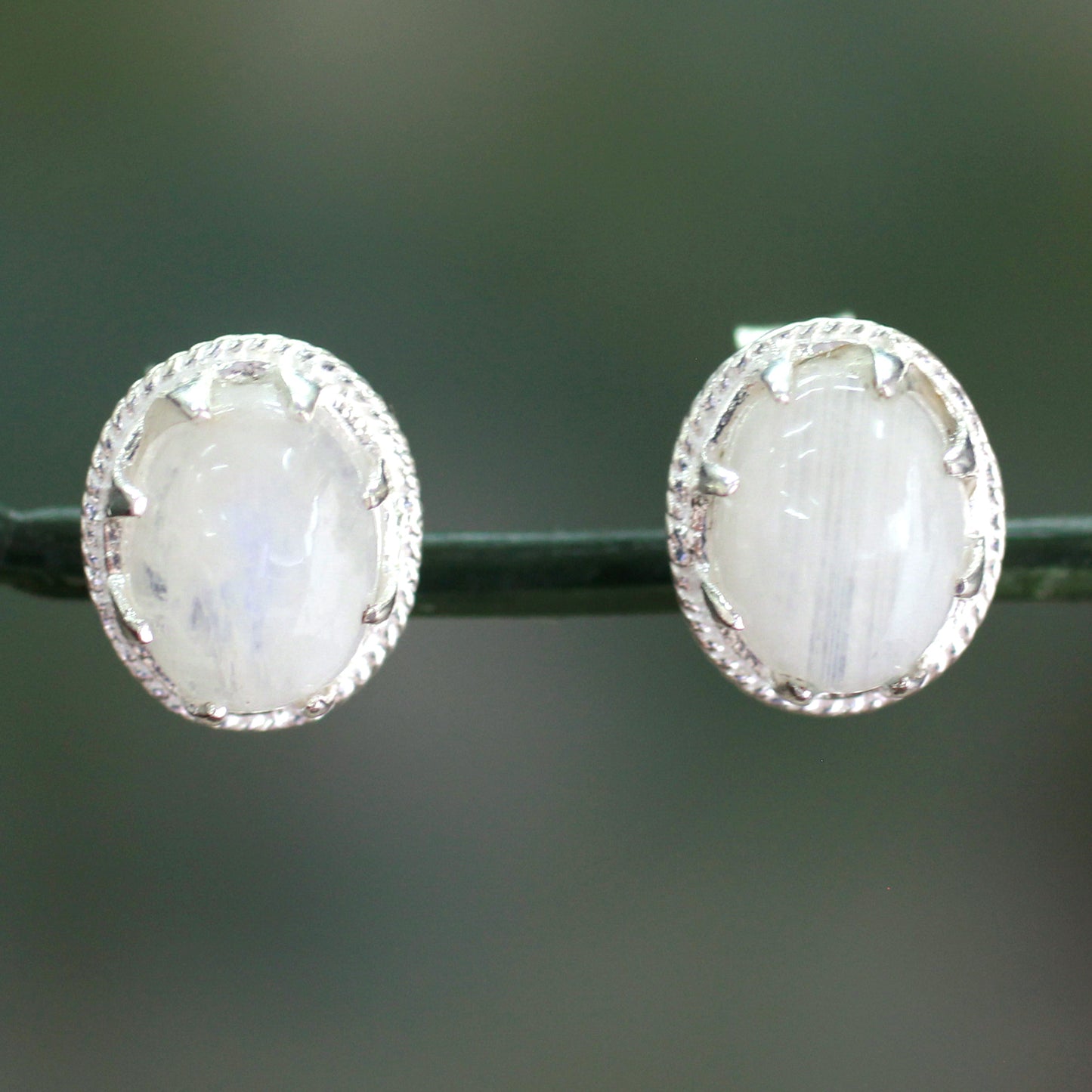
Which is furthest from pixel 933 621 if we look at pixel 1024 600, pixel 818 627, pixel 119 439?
pixel 119 439

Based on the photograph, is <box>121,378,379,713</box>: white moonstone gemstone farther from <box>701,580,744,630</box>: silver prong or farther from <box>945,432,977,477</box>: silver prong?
<box>945,432,977,477</box>: silver prong

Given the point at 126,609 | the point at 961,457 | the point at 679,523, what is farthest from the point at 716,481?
the point at 126,609

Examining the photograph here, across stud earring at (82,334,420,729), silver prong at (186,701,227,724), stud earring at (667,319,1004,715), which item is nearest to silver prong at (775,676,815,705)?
stud earring at (667,319,1004,715)

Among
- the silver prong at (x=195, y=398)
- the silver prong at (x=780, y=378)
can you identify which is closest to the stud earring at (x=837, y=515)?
the silver prong at (x=780, y=378)

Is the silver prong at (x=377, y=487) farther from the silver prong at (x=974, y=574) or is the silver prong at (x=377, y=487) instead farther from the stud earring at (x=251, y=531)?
the silver prong at (x=974, y=574)

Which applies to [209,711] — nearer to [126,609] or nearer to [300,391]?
[126,609]

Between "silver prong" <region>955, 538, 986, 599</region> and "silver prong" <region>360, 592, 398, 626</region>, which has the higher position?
"silver prong" <region>955, 538, 986, 599</region>
